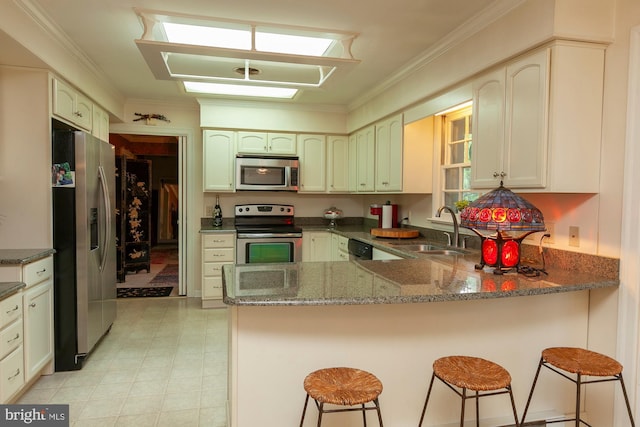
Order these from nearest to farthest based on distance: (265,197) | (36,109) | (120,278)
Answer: (36,109)
(265,197)
(120,278)

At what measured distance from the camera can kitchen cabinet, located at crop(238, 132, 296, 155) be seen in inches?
189

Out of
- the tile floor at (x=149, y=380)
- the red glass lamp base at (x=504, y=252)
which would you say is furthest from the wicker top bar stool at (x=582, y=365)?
the tile floor at (x=149, y=380)

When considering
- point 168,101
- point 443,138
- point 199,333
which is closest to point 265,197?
point 168,101

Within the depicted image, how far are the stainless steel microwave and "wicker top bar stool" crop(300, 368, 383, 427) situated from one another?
3.39 metres

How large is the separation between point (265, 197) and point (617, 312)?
3.96m

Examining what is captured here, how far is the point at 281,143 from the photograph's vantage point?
491cm

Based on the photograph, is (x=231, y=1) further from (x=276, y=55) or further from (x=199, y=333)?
(x=199, y=333)

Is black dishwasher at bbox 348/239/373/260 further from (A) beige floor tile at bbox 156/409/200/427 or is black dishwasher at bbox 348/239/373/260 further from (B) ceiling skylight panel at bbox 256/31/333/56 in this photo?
(A) beige floor tile at bbox 156/409/200/427

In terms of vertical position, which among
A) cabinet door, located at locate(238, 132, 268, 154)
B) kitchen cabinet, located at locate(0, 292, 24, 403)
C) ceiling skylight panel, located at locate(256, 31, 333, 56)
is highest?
ceiling skylight panel, located at locate(256, 31, 333, 56)

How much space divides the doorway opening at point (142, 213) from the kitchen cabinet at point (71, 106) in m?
1.45

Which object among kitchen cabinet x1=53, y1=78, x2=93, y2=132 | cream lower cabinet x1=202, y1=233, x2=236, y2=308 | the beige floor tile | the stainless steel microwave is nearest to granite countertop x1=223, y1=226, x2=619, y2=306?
the beige floor tile

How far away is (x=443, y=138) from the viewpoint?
3.65 metres

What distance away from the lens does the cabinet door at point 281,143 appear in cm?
488

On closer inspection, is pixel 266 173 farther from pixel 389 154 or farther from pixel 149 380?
pixel 149 380
